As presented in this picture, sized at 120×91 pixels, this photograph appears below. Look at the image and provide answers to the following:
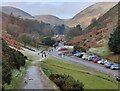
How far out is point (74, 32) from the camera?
166m

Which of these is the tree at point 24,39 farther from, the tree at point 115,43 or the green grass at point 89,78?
the green grass at point 89,78

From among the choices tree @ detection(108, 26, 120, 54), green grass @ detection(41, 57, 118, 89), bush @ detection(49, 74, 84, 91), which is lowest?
green grass @ detection(41, 57, 118, 89)

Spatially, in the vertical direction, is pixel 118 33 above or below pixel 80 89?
above

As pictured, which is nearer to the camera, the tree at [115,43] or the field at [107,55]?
the field at [107,55]

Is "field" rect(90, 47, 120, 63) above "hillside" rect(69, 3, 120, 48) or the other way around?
the other way around

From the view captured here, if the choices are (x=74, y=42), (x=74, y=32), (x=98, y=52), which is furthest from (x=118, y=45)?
(x=74, y=32)

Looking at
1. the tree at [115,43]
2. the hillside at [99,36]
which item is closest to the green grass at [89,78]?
the tree at [115,43]

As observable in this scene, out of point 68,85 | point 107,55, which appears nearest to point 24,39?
point 107,55

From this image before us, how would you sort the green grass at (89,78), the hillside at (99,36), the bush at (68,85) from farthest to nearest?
the hillside at (99,36) < the green grass at (89,78) < the bush at (68,85)

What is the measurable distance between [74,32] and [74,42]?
17.9 m

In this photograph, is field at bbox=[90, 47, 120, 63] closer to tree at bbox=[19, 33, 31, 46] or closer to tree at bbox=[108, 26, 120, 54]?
tree at bbox=[108, 26, 120, 54]

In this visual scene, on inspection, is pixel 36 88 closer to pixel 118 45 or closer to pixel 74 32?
pixel 118 45

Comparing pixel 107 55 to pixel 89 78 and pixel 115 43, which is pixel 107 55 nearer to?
pixel 115 43

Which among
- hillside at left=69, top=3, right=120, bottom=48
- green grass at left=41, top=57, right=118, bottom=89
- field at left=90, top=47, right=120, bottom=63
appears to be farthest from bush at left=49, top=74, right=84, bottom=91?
hillside at left=69, top=3, right=120, bottom=48
